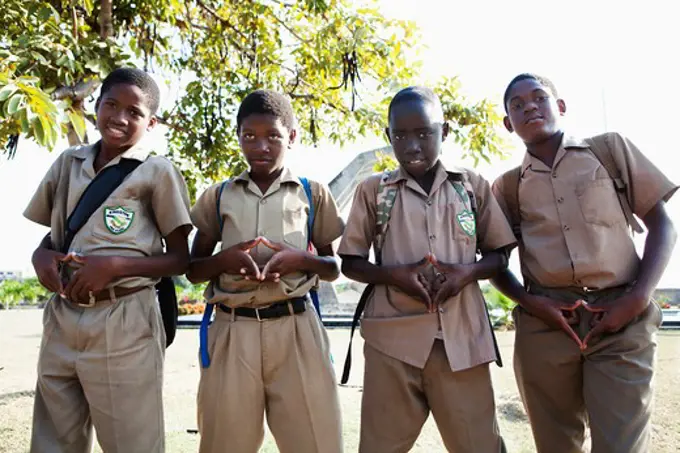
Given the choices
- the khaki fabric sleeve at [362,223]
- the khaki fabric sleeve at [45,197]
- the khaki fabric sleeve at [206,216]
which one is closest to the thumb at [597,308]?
the khaki fabric sleeve at [362,223]

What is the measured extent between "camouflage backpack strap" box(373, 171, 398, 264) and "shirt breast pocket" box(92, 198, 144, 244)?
0.90 metres

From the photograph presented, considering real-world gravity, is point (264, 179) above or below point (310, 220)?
above

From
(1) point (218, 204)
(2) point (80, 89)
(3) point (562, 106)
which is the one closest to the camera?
(1) point (218, 204)

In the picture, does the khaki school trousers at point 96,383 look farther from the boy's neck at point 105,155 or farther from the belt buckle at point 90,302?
the boy's neck at point 105,155

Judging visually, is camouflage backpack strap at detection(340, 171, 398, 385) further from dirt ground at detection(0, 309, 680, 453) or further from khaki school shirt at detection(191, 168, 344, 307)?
dirt ground at detection(0, 309, 680, 453)

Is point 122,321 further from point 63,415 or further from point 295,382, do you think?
→ point 295,382

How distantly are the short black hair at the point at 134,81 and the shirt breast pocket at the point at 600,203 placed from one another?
1.71 m

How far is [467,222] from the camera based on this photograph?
2021 mm

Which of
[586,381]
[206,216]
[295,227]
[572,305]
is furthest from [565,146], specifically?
[206,216]

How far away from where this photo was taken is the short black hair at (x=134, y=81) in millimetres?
2045

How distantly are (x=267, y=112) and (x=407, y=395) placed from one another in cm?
120

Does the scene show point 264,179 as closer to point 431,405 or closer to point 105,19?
point 431,405

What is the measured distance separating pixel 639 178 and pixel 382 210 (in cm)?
97

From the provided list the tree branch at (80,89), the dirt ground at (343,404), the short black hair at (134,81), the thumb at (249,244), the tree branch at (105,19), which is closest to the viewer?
the thumb at (249,244)
